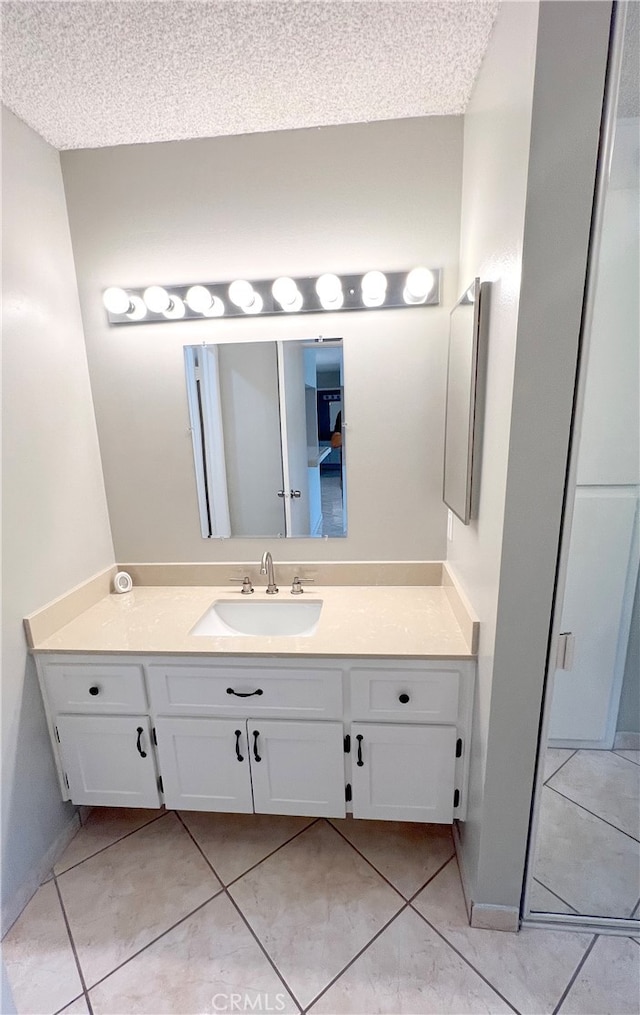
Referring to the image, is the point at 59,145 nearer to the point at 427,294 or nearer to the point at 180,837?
the point at 427,294

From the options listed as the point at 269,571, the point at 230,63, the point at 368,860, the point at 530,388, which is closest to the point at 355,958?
the point at 368,860

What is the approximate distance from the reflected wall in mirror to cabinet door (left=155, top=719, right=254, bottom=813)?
2.48 ft

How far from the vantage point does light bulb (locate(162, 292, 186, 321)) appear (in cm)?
168

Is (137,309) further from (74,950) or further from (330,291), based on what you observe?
(74,950)

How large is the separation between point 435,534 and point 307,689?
809 millimetres

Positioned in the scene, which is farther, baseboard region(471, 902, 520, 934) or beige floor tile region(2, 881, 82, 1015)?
baseboard region(471, 902, 520, 934)

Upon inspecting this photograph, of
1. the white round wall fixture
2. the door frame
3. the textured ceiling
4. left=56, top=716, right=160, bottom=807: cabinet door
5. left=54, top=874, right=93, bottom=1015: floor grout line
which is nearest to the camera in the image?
the door frame

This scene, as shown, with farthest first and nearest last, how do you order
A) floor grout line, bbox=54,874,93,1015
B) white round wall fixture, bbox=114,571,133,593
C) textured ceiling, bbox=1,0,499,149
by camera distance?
white round wall fixture, bbox=114,571,133,593 → floor grout line, bbox=54,874,93,1015 → textured ceiling, bbox=1,0,499,149

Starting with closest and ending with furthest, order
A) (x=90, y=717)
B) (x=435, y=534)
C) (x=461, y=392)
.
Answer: (x=461, y=392)
(x=90, y=717)
(x=435, y=534)

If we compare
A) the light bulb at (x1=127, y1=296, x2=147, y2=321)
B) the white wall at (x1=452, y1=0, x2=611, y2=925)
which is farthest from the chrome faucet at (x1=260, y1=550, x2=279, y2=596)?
the light bulb at (x1=127, y1=296, x2=147, y2=321)

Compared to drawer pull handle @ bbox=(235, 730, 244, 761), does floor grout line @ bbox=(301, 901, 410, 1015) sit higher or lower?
lower

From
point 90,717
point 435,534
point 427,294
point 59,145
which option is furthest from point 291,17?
point 90,717

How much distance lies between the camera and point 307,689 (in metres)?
1.40

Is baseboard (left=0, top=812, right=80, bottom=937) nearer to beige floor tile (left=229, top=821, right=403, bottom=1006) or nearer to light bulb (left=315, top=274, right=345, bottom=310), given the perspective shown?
beige floor tile (left=229, top=821, right=403, bottom=1006)
